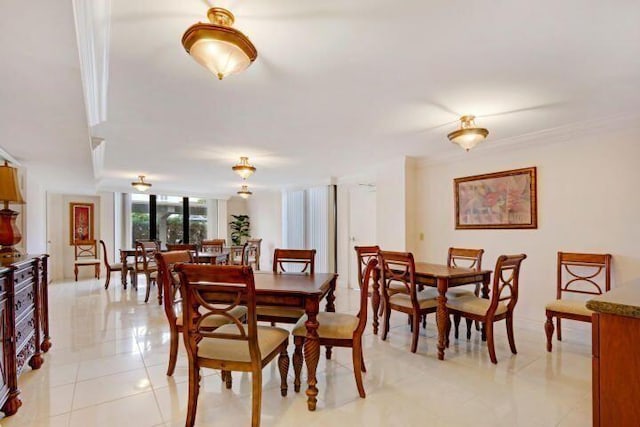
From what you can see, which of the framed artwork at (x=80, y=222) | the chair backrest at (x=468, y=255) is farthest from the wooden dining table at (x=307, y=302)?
the framed artwork at (x=80, y=222)

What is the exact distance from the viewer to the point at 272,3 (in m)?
1.53

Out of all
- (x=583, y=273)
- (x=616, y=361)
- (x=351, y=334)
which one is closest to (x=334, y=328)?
(x=351, y=334)

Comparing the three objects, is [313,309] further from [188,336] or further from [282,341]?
[188,336]

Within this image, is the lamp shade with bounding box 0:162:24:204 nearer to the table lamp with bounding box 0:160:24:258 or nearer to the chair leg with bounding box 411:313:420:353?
the table lamp with bounding box 0:160:24:258

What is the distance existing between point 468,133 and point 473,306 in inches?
62.3

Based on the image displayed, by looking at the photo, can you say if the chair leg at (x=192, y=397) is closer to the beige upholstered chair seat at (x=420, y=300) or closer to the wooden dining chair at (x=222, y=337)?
the wooden dining chair at (x=222, y=337)

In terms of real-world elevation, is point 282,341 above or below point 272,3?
below

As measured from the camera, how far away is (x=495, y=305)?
2725 millimetres

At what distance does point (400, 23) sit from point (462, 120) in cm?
170

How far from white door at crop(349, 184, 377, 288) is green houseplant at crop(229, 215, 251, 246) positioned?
4.16 metres

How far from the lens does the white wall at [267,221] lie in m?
8.45

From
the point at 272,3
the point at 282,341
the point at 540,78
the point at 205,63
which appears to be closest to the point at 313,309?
the point at 282,341

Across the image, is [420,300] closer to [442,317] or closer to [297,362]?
[442,317]

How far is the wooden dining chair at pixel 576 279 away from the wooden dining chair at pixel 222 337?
8.73 feet
